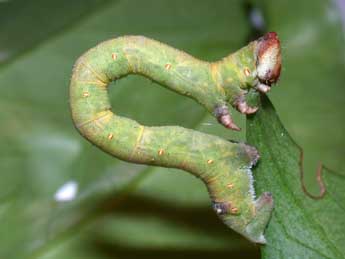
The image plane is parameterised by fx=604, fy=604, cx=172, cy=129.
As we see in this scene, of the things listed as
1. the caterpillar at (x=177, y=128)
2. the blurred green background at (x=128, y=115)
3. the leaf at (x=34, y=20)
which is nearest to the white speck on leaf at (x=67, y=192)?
the blurred green background at (x=128, y=115)

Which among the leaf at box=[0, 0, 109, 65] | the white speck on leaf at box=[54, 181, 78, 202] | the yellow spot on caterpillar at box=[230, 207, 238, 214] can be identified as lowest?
the yellow spot on caterpillar at box=[230, 207, 238, 214]

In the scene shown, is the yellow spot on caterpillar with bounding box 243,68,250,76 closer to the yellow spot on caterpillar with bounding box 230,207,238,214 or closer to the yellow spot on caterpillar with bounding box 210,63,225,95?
the yellow spot on caterpillar with bounding box 210,63,225,95

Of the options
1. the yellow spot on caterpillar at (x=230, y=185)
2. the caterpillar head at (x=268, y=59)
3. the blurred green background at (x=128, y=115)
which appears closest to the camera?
the caterpillar head at (x=268, y=59)

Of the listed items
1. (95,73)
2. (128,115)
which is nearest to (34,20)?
(128,115)

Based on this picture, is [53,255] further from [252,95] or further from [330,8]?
[330,8]

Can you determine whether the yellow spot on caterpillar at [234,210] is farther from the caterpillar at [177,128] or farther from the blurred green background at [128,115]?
the blurred green background at [128,115]

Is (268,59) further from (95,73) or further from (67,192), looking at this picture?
(67,192)

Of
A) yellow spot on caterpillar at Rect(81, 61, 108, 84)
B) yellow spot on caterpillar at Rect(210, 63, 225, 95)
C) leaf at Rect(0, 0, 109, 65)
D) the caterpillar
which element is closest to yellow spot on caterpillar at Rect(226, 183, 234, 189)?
the caterpillar
